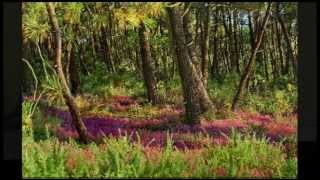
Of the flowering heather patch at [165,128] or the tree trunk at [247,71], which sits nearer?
the flowering heather patch at [165,128]

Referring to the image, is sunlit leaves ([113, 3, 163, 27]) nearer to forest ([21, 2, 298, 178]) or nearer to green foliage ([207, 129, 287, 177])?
forest ([21, 2, 298, 178])

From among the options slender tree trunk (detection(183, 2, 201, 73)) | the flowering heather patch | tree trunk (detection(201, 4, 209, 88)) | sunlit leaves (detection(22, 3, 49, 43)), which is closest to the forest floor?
the flowering heather patch

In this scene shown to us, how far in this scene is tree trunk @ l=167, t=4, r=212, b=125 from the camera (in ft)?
28.2

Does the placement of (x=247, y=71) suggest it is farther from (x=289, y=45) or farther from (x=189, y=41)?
(x=189, y=41)

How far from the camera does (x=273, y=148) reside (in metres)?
8.42

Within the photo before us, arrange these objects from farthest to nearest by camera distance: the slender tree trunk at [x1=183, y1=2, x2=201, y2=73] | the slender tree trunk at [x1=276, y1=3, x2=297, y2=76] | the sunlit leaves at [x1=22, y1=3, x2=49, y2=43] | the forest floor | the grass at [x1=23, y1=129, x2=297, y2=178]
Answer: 1. the slender tree trunk at [x1=183, y1=2, x2=201, y2=73]
2. the slender tree trunk at [x1=276, y1=3, x2=297, y2=76]
3. the forest floor
4. the sunlit leaves at [x1=22, y1=3, x2=49, y2=43]
5. the grass at [x1=23, y1=129, x2=297, y2=178]

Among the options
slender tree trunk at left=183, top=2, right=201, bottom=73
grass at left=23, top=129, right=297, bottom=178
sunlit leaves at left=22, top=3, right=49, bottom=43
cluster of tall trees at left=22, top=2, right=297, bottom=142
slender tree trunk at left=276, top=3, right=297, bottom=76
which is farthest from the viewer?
slender tree trunk at left=183, top=2, right=201, bottom=73

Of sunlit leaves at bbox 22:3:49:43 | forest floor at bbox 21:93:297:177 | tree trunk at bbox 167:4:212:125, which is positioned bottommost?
forest floor at bbox 21:93:297:177

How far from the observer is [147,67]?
862 cm

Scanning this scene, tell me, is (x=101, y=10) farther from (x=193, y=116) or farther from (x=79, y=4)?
(x=193, y=116)

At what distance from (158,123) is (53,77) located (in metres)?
1.54

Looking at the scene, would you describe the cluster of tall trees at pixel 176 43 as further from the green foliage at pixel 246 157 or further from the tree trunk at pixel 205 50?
the green foliage at pixel 246 157

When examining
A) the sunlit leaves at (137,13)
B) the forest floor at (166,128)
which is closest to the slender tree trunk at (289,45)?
the forest floor at (166,128)

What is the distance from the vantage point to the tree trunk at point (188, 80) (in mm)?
8602
